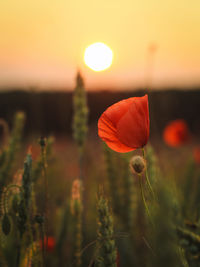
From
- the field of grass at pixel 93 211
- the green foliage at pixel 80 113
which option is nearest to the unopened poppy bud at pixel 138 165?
the field of grass at pixel 93 211

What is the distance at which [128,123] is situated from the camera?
0.58 meters

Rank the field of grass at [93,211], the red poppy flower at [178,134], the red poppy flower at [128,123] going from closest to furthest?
the field of grass at [93,211]
the red poppy flower at [128,123]
the red poppy flower at [178,134]

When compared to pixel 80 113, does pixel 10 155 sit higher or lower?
lower

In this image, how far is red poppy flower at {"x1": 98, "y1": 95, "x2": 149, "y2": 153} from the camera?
0.58 meters

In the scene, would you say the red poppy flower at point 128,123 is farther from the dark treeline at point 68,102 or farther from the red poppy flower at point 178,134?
the dark treeline at point 68,102

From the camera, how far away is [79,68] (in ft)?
3.08

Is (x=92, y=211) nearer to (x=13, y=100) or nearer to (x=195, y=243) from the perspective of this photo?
(x=195, y=243)

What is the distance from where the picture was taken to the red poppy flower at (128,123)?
58cm

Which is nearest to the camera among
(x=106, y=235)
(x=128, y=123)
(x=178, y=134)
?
(x=106, y=235)

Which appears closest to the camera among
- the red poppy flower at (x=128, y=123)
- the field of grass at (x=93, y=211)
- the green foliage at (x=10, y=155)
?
the field of grass at (x=93, y=211)

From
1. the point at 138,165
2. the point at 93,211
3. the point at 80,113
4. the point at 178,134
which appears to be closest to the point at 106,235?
the point at 138,165

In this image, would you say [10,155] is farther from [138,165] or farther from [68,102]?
[68,102]

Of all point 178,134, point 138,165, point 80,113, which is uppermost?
point 178,134

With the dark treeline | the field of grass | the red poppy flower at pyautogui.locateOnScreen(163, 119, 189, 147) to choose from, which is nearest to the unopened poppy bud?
the field of grass
